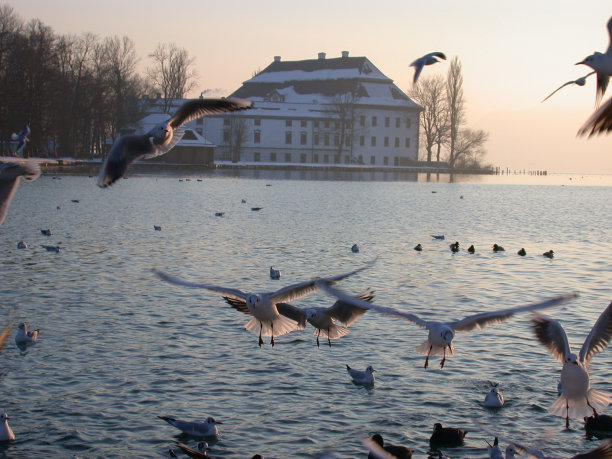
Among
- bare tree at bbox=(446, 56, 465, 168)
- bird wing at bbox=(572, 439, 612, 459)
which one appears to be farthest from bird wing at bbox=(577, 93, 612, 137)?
bare tree at bbox=(446, 56, 465, 168)

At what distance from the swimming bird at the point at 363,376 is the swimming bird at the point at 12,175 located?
6.23 metres

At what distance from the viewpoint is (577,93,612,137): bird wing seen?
3.96 metres

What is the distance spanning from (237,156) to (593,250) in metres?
84.9

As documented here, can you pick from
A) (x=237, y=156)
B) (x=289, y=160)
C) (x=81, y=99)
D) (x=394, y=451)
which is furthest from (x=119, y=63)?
(x=394, y=451)

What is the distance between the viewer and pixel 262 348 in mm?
12586

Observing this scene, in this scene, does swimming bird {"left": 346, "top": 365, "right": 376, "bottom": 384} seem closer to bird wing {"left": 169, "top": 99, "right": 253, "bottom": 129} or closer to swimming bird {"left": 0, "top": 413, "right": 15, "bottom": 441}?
bird wing {"left": 169, "top": 99, "right": 253, "bottom": 129}

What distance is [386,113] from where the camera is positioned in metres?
118

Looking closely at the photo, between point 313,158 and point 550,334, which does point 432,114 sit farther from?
point 550,334

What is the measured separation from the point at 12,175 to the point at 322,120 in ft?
353

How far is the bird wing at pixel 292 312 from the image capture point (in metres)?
10.1

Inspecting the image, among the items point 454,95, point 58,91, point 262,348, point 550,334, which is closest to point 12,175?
point 550,334

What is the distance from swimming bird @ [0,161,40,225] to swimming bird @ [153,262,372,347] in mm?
2228

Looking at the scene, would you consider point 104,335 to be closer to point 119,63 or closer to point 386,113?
point 119,63

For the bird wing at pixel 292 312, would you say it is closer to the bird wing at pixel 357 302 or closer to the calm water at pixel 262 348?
the calm water at pixel 262 348
